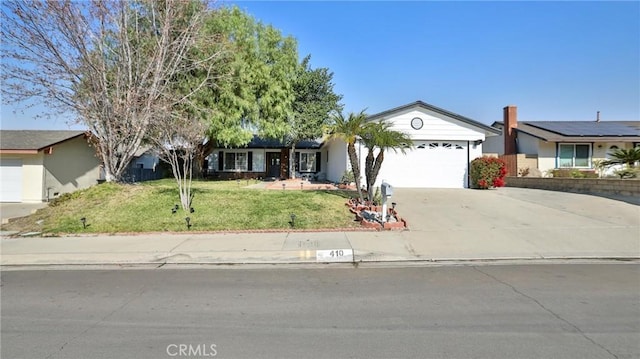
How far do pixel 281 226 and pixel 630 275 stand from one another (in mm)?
7848

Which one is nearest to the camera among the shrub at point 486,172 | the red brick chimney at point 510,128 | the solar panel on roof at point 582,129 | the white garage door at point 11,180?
the shrub at point 486,172

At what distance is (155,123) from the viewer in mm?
15477

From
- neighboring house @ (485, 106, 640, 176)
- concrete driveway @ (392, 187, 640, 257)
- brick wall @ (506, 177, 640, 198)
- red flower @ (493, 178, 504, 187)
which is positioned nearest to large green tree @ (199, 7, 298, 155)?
concrete driveway @ (392, 187, 640, 257)

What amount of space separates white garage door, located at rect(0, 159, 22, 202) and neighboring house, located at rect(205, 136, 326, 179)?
1301cm

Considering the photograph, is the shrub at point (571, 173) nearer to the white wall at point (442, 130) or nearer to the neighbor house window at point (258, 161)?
the white wall at point (442, 130)

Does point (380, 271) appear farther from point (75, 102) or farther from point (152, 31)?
point (152, 31)

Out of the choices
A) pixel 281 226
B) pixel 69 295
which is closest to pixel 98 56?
pixel 281 226

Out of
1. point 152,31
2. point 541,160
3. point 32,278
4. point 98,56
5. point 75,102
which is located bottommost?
point 32,278

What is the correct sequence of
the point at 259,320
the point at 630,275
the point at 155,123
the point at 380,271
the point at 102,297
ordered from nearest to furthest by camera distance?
the point at 259,320 → the point at 102,297 → the point at 630,275 → the point at 380,271 → the point at 155,123

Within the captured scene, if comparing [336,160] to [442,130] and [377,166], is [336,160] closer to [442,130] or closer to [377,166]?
[442,130]

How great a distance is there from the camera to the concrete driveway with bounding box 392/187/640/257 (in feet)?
29.7

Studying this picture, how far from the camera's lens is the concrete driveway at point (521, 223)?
904 cm

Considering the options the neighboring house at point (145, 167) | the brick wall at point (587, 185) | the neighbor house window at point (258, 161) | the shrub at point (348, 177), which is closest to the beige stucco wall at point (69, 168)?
the neighboring house at point (145, 167)

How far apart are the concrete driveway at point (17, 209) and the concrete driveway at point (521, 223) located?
1444 cm
